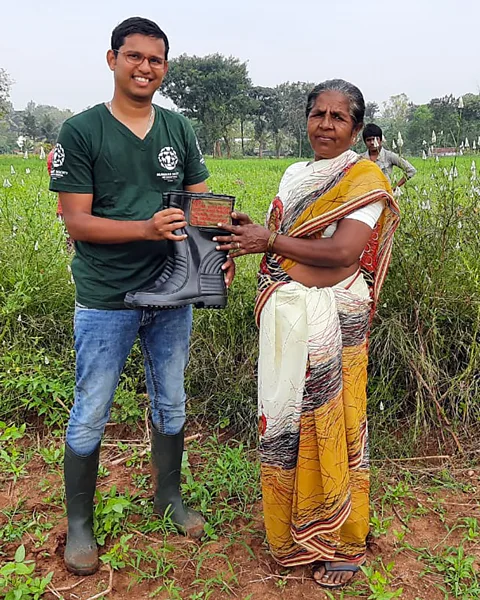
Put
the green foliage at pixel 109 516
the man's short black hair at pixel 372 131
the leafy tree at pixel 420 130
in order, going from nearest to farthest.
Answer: the green foliage at pixel 109 516
the leafy tree at pixel 420 130
the man's short black hair at pixel 372 131

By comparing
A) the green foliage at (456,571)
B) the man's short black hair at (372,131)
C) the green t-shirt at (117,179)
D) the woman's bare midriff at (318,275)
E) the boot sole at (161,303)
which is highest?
the man's short black hair at (372,131)

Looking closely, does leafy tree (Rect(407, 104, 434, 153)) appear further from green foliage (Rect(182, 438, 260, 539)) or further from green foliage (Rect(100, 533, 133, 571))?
Answer: green foliage (Rect(100, 533, 133, 571))

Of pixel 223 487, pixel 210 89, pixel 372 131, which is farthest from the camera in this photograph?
pixel 210 89

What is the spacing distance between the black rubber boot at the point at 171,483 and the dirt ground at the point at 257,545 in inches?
3.0

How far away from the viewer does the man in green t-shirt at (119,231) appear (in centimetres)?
177

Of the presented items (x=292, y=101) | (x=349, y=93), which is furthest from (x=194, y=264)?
(x=292, y=101)

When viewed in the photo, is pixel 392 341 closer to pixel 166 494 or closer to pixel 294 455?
pixel 294 455

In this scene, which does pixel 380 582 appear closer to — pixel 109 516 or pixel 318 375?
pixel 318 375

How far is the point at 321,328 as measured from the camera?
180cm

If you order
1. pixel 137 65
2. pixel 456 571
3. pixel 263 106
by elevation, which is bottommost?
pixel 456 571

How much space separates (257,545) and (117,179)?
152 cm

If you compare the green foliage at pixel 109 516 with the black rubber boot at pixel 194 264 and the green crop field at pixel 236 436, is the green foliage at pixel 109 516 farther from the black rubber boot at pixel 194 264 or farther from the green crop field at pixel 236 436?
the black rubber boot at pixel 194 264

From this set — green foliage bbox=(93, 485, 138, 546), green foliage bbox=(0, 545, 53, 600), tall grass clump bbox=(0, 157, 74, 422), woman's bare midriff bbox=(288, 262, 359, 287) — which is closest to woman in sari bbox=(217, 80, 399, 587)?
woman's bare midriff bbox=(288, 262, 359, 287)

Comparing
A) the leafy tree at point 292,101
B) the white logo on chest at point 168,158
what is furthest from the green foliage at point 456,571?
the leafy tree at point 292,101
